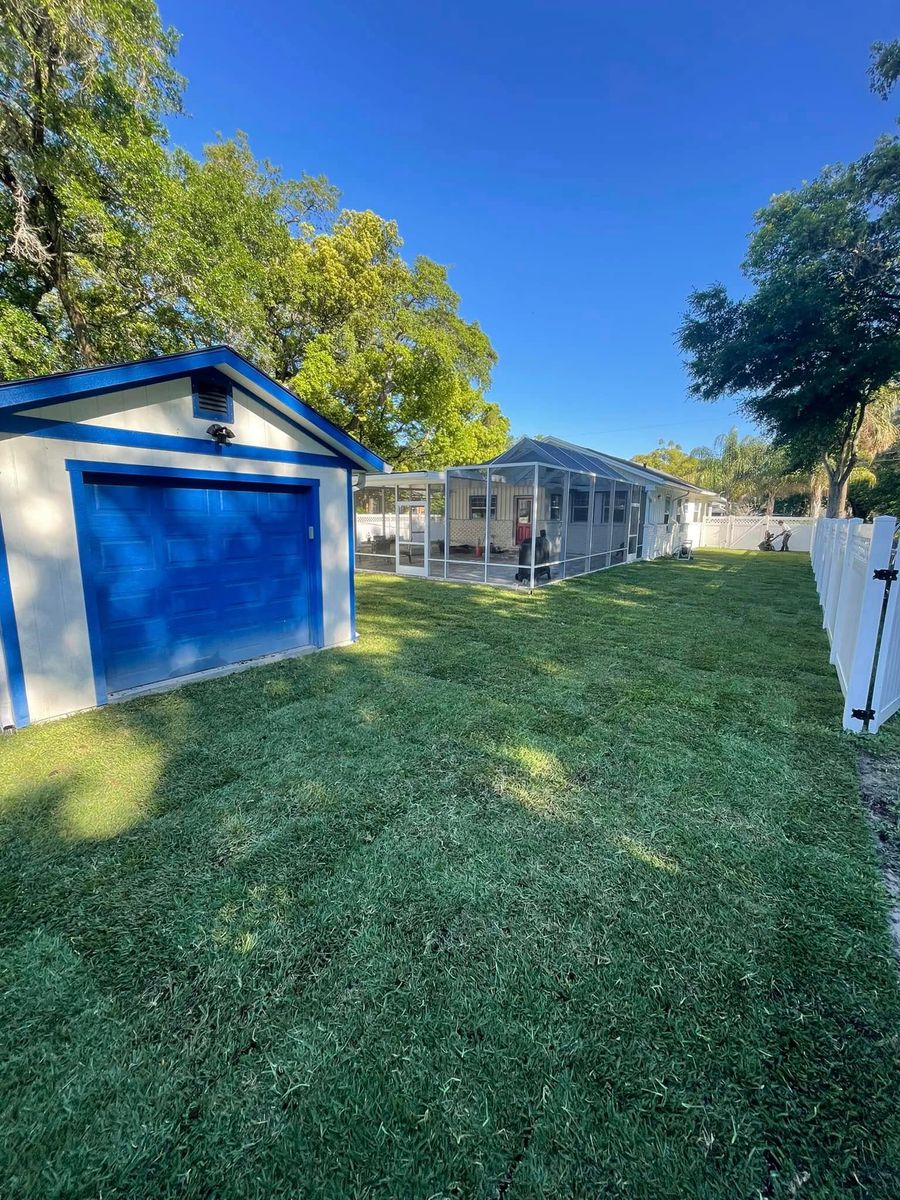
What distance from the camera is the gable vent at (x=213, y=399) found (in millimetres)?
4938

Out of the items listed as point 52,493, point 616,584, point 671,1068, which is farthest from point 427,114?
point 671,1068

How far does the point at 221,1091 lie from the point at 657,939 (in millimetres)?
1649

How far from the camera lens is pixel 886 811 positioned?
296 centimetres

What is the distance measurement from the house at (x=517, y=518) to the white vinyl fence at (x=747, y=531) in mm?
6371

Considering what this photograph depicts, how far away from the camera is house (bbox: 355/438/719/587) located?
11453 millimetres

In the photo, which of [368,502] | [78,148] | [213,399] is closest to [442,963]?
[213,399]

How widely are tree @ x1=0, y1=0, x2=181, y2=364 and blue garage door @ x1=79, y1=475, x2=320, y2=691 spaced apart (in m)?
5.83

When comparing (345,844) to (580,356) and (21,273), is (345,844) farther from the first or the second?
(580,356)

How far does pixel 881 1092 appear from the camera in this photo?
4.86 ft

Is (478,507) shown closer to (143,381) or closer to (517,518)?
(517,518)

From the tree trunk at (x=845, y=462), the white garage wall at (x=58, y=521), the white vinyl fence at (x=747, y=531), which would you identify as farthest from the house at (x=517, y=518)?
the white garage wall at (x=58, y=521)

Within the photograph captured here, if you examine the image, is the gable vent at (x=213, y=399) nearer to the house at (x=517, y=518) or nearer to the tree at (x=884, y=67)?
the house at (x=517, y=518)

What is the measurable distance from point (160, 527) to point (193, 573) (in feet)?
1.84

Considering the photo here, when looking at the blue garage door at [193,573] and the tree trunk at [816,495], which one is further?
the tree trunk at [816,495]
